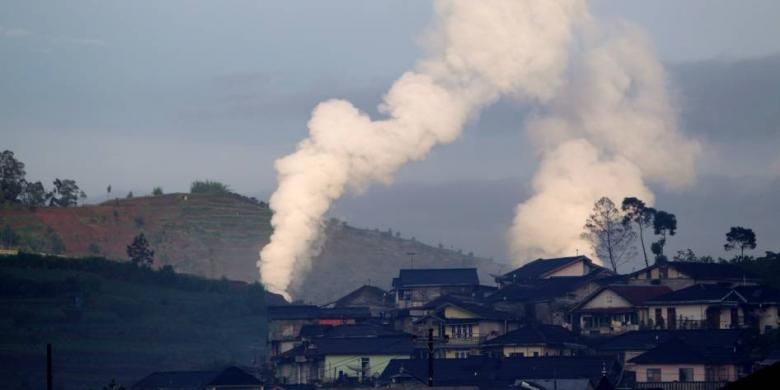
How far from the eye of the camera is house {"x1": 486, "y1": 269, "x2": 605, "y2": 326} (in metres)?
103

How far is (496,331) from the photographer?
322 ft

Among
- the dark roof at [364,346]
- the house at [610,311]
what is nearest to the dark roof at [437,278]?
the house at [610,311]

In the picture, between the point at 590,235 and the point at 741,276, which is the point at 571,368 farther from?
the point at 590,235

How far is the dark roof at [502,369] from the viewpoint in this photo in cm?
8125

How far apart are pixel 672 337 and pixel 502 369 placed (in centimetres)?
1101

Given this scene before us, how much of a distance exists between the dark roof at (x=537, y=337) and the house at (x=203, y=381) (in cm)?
1679

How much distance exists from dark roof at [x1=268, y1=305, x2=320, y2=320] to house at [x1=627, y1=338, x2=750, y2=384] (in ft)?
99.1

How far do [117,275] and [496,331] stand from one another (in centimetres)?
3810

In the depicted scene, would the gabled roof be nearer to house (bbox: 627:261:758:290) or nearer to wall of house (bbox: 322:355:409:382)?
house (bbox: 627:261:758:290)

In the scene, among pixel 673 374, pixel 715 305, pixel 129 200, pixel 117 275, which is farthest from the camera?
pixel 129 200

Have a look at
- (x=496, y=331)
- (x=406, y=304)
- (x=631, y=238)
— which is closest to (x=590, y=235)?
(x=631, y=238)

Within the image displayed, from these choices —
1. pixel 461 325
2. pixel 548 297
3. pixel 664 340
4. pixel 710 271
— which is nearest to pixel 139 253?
pixel 548 297

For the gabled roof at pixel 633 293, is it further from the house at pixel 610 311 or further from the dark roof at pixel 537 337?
the dark roof at pixel 537 337

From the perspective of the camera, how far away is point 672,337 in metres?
87.6
